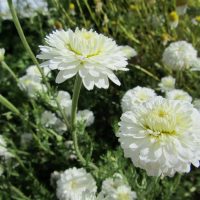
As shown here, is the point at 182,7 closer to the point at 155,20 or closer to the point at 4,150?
the point at 155,20

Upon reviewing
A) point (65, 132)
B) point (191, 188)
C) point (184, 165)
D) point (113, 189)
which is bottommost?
point (191, 188)

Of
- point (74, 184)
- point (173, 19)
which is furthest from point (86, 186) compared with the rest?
point (173, 19)

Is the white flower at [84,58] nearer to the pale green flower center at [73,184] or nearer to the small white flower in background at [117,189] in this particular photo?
the small white flower in background at [117,189]

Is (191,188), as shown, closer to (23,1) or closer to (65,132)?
(65,132)

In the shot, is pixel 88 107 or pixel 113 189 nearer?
pixel 113 189

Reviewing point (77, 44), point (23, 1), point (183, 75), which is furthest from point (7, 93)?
point (77, 44)

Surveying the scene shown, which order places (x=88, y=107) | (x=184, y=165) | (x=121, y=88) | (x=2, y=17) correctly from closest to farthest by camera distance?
(x=184, y=165)
(x=88, y=107)
(x=121, y=88)
(x=2, y=17)

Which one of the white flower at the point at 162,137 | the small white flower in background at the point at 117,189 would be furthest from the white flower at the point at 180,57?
the white flower at the point at 162,137
